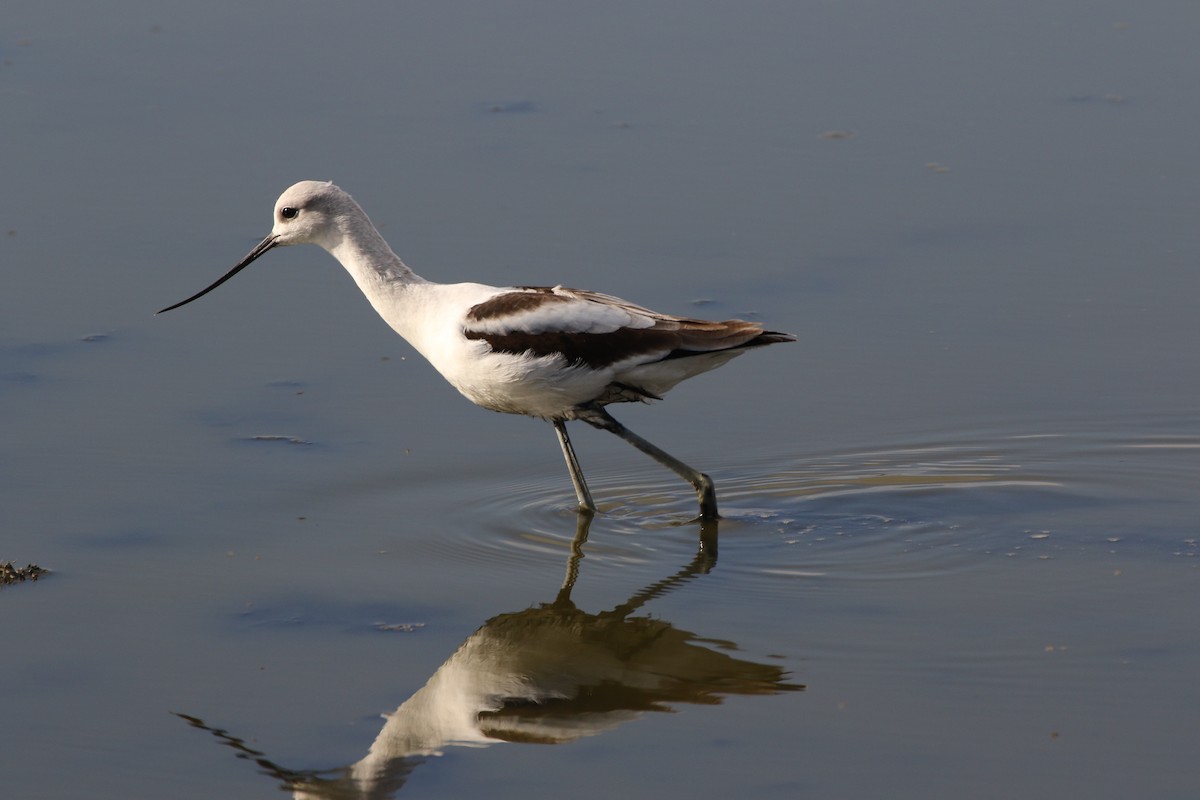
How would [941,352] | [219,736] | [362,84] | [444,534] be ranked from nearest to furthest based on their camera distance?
[219,736] < [444,534] < [941,352] < [362,84]

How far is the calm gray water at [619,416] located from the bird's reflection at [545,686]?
0.7 inches

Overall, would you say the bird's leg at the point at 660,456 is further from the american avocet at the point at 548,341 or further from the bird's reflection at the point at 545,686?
the bird's reflection at the point at 545,686

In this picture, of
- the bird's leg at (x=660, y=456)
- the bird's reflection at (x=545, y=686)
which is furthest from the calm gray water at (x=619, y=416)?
the bird's leg at (x=660, y=456)

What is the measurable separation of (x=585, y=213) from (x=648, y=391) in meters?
2.85

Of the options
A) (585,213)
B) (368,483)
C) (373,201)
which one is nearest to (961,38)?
(585,213)

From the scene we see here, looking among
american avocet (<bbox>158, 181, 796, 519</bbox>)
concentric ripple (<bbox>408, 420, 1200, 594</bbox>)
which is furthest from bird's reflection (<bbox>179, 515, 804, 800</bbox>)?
american avocet (<bbox>158, 181, 796, 519</bbox>)

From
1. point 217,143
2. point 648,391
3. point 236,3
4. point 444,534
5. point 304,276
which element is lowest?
point 444,534

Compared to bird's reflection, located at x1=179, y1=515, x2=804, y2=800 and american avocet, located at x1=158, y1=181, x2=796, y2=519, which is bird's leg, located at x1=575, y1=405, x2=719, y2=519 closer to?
american avocet, located at x1=158, y1=181, x2=796, y2=519

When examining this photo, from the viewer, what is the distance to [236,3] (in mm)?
12664

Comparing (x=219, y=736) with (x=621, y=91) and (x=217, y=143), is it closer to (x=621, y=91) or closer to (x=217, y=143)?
(x=217, y=143)

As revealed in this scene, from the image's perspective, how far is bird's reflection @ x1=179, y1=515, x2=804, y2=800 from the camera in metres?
5.06

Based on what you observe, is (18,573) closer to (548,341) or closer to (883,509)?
(548,341)

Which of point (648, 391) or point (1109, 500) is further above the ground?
point (648, 391)

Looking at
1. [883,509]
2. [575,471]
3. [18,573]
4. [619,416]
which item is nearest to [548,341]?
[575,471]
